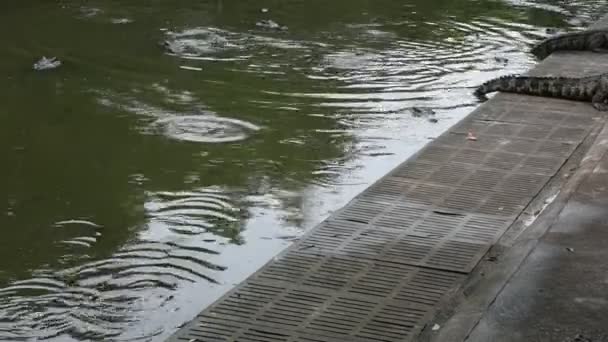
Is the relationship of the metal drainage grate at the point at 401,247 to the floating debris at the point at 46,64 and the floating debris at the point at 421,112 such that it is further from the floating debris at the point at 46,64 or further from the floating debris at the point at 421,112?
the floating debris at the point at 46,64

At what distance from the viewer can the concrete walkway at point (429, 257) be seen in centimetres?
552

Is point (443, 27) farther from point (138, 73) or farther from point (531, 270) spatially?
point (531, 270)

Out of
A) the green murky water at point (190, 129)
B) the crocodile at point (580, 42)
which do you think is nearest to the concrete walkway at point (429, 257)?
the green murky water at point (190, 129)

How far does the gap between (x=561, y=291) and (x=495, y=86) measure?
5.70 meters

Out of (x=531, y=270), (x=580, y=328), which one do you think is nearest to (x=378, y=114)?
(x=531, y=270)

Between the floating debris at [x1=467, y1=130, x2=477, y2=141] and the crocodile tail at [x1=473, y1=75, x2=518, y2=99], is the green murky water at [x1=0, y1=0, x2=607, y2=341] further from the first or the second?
the floating debris at [x1=467, y1=130, x2=477, y2=141]

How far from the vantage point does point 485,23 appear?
15.4 meters

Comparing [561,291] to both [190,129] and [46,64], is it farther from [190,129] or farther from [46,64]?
[46,64]

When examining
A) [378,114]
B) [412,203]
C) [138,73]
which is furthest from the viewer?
[138,73]

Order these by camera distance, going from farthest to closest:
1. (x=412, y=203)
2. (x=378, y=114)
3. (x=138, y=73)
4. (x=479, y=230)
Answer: (x=138, y=73) < (x=378, y=114) < (x=412, y=203) < (x=479, y=230)

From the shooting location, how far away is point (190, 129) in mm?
9578

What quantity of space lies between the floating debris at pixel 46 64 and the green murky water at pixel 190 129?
0.40ft

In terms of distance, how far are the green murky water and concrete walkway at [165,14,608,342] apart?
1.21 ft

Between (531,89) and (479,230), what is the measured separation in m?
4.19
